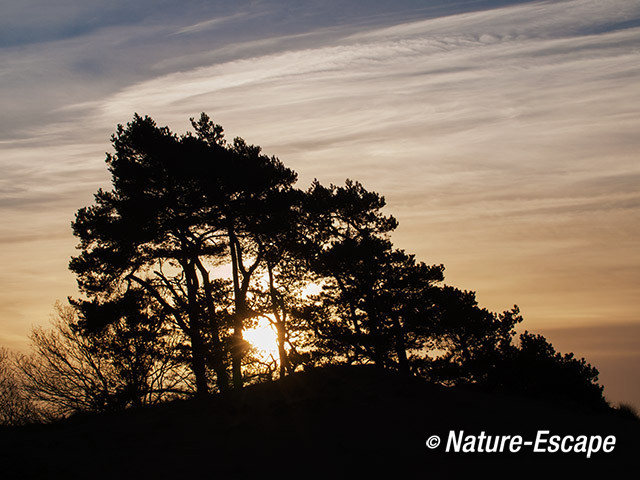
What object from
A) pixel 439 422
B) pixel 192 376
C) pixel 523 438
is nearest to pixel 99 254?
pixel 192 376

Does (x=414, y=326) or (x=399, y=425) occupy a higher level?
(x=414, y=326)

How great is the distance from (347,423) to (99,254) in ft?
49.0

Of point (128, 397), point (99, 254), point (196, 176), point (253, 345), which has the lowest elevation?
point (128, 397)

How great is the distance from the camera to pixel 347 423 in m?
17.4

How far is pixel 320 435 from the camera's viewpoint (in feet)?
54.6

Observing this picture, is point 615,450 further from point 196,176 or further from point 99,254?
point 99,254
